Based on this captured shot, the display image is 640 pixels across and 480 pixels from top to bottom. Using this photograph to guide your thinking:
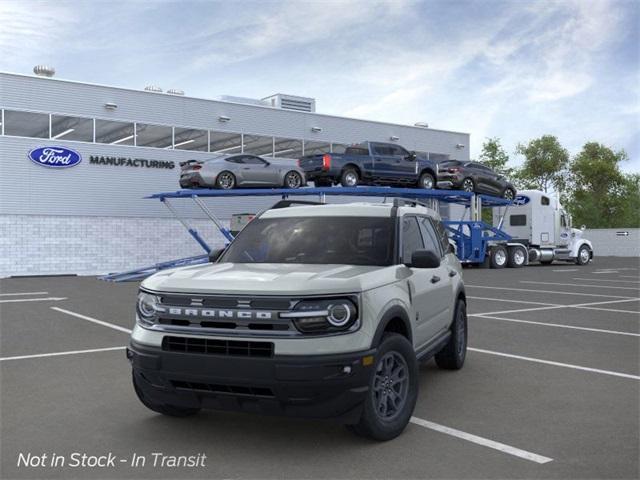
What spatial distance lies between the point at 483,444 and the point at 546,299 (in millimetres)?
10953

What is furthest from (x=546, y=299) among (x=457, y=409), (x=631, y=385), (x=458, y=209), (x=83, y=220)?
(x=458, y=209)

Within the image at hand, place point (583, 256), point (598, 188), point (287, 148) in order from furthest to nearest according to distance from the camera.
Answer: point (598, 188) → point (287, 148) → point (583, 256)

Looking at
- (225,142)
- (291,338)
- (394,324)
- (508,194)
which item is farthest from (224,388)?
(225,142)

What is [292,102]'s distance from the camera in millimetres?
36219

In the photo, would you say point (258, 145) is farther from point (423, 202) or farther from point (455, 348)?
point (455, 348)

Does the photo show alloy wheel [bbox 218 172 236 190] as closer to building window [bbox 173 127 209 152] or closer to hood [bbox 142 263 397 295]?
building window [bbox 173 127 209 152]

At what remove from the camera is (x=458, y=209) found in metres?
39.7

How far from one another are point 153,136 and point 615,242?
37356 mm

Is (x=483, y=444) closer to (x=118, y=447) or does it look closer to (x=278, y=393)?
(x=278, y=393)

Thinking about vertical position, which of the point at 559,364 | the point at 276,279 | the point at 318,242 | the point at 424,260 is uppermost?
the point at 318,242

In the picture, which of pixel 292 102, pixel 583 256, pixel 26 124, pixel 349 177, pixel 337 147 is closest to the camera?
pixel 349 177

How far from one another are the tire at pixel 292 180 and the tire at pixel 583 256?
52.3ft

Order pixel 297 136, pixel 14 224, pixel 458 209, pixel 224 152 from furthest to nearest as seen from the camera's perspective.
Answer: pixel 458 209 < pixel 297 136 < pixel 224 152 < pixel 14 224

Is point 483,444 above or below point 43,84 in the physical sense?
below
